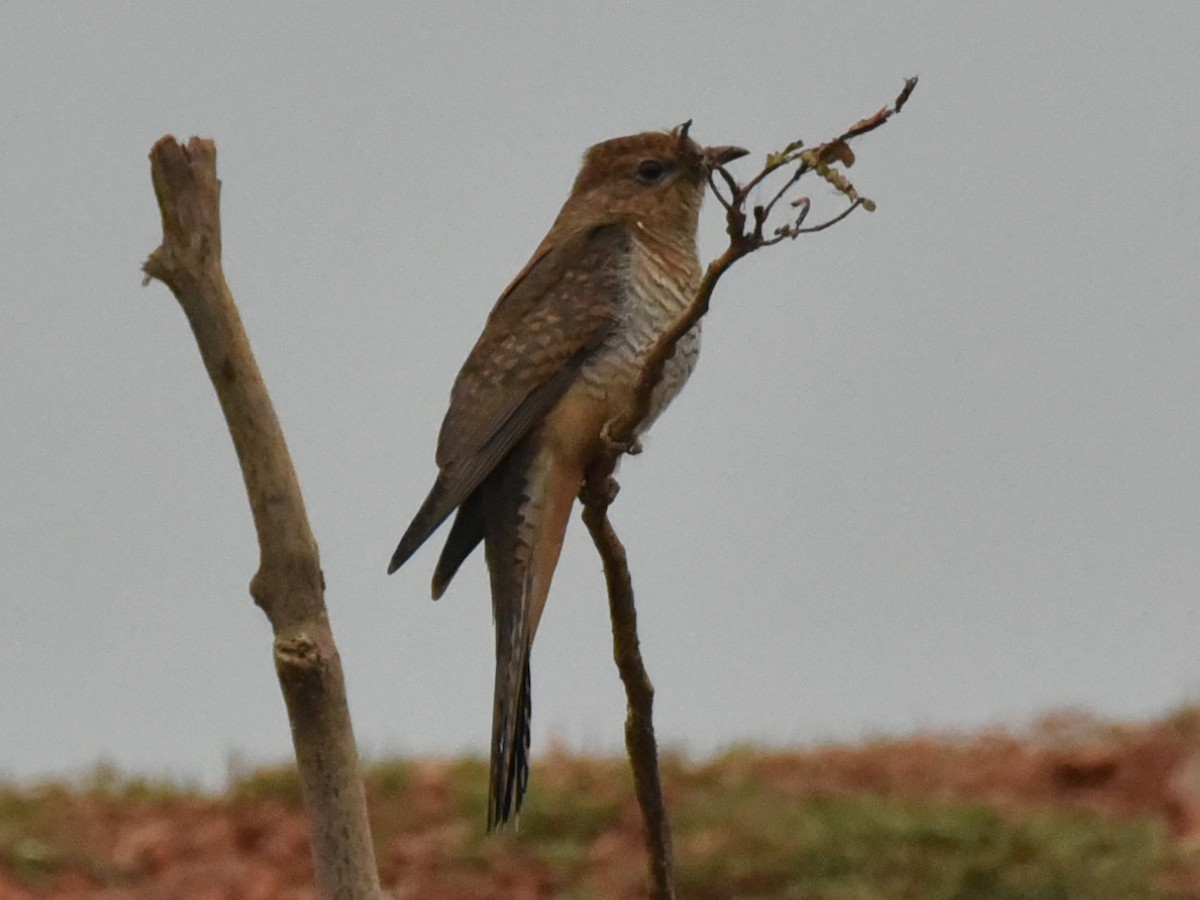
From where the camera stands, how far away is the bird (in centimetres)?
437

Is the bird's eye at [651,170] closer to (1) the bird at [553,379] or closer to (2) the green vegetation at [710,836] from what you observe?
(1) the bird at [553,379]

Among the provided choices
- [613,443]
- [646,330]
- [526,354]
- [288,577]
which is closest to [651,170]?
[646,330]

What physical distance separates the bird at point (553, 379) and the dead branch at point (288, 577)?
139 cm

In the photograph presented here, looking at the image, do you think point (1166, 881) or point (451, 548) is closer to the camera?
point (451, 548)

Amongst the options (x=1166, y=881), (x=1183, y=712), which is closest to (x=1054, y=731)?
(x=1183, y=712)

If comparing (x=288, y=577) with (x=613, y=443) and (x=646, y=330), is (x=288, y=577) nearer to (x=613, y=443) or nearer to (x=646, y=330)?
(x=613, y=443)

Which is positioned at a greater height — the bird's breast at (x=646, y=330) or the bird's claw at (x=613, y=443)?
the bird's breast at (x=646, y=330)

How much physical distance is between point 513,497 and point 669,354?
144 cm

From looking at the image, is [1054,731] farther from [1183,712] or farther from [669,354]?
[669,354]

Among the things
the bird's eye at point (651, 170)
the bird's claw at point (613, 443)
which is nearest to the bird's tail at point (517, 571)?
the bird's claw at point (613, 443)

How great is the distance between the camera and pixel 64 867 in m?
7.13

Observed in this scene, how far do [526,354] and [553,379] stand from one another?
11 cm

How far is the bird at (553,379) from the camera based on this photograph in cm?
437

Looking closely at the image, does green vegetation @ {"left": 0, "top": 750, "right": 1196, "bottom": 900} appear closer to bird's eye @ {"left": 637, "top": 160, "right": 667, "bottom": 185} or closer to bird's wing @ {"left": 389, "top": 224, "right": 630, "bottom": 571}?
bird's wing @ {"left": 389, "top": 224, "right": 630, "bottom": 571}
